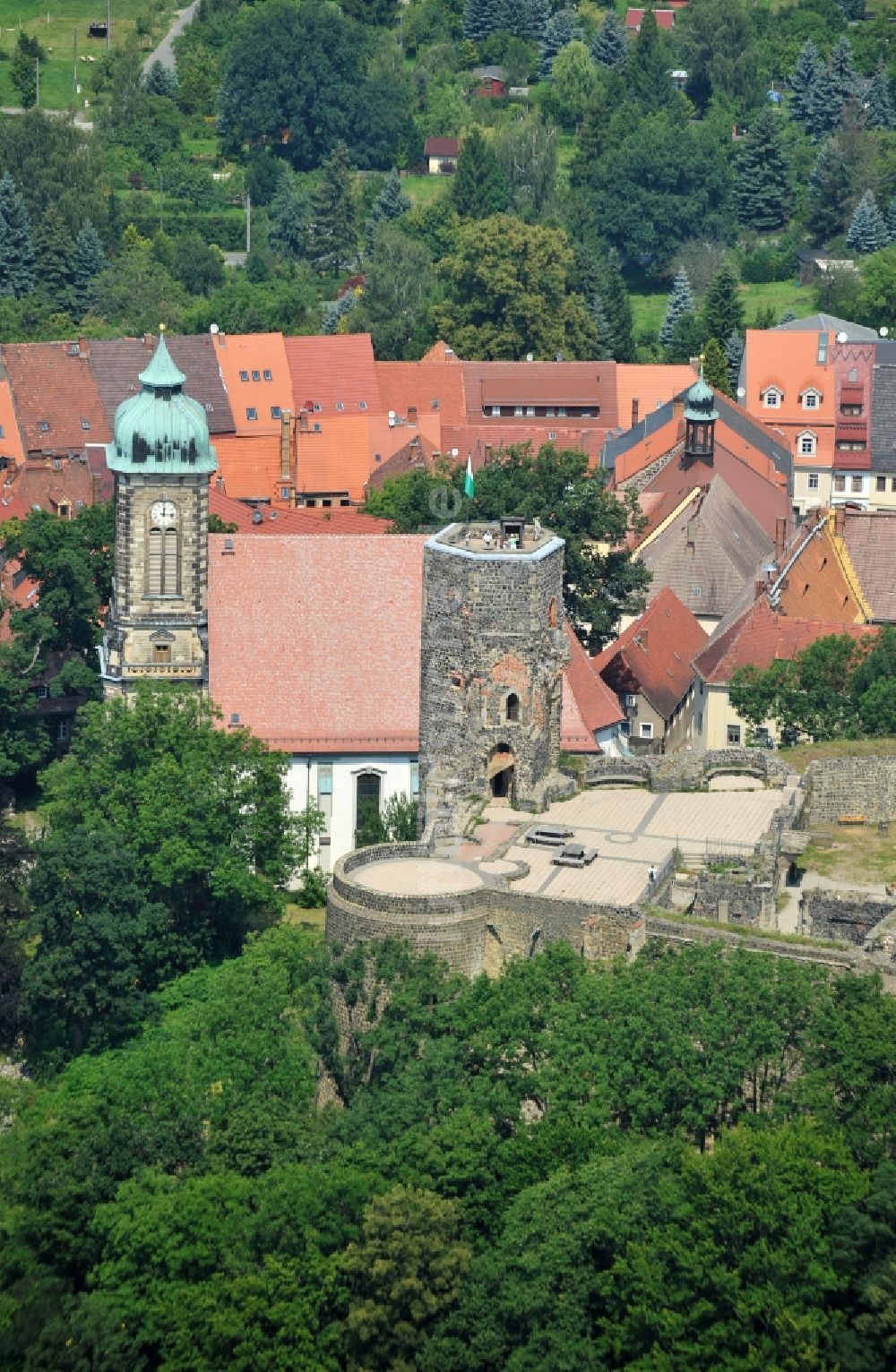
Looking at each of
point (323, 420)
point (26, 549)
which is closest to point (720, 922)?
point (26, 549)

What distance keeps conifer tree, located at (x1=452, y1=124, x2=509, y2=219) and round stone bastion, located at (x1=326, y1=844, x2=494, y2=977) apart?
3944 inches

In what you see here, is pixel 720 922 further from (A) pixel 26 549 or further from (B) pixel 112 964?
(A) pixel 26 549

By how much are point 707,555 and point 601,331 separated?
47.1 m

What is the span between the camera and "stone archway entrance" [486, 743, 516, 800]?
3401 inches

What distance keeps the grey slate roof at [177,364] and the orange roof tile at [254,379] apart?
34 cm

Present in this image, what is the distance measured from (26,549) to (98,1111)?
30.7 m

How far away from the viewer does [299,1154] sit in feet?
253

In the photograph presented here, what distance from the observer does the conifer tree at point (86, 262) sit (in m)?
168

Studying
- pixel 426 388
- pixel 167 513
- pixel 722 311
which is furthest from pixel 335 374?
pixel 167 513

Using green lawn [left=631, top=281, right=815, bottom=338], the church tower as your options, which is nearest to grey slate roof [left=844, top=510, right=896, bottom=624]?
the church tower

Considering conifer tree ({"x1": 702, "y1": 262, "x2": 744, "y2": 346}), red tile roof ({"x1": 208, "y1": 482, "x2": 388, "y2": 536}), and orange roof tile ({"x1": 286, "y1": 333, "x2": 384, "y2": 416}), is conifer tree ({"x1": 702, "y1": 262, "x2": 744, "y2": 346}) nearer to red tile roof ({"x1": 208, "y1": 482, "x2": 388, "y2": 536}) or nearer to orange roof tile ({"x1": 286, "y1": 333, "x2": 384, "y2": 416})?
orange roof tile ({"x1": 286, "y1": 333, "x2": 384, "y2": 416})

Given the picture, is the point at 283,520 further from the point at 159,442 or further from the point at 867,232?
the point at 867,232

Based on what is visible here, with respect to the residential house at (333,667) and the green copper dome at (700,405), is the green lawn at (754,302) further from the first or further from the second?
the residential house at (333,667)

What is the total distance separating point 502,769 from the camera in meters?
86.5
